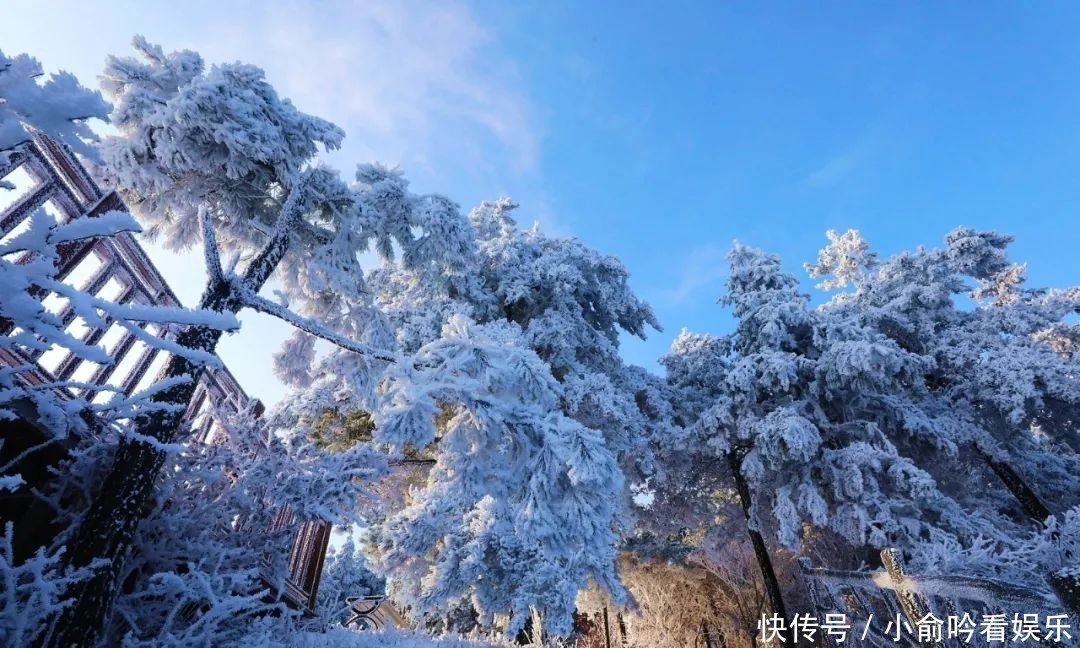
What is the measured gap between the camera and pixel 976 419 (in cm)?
1278

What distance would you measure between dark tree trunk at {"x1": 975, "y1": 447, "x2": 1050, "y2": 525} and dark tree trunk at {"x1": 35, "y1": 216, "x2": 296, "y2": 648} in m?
16.1

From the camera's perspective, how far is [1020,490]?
12.2 meters

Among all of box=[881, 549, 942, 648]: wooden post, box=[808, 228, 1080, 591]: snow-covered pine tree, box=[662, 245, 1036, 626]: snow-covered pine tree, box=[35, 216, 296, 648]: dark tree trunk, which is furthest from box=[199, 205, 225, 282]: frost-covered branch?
box=[808, 228, 1080, 591]: snow-covered pine tree

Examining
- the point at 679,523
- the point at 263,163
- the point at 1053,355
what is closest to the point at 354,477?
the point at 263,163

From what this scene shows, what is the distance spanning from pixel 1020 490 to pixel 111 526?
17020 millimetres

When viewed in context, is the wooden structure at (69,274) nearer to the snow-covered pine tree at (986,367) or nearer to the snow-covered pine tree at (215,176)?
the snow-covered pine tree at (215,176)

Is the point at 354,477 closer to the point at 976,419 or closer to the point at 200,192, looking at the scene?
the point at 200,192

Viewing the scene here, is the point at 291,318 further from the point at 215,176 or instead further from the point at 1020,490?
the point at 1020,490


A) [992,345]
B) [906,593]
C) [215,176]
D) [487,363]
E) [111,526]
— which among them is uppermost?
[992,345]

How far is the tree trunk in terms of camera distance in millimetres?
11516

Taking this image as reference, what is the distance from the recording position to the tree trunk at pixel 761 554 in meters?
11.5

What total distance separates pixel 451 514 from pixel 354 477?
3.80 m

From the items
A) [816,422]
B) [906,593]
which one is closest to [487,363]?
[906,593]

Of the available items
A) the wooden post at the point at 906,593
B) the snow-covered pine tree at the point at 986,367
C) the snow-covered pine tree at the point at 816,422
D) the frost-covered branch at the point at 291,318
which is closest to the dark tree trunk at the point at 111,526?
the frost-covered branch at the point at 291,318
